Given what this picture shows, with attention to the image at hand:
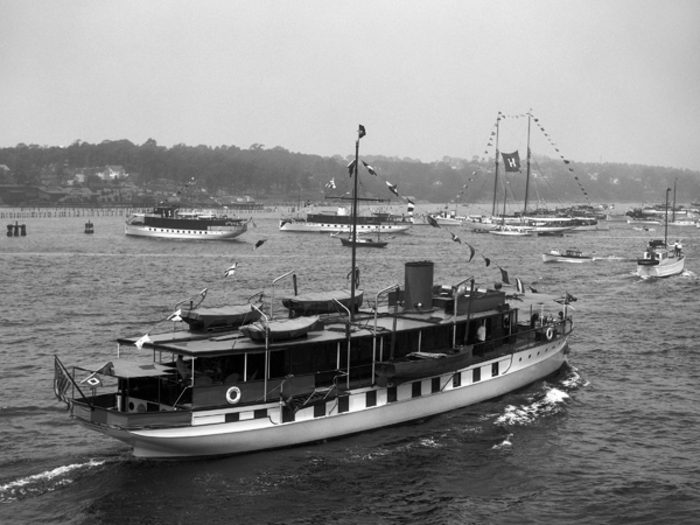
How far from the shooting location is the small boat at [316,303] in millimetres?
33656

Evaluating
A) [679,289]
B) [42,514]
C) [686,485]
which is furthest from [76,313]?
[679,289]

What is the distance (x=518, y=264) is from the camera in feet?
319

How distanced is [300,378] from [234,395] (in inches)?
99.8

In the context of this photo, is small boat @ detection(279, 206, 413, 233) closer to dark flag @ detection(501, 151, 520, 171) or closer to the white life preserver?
dark flag @ detection(501, 151, 520, 171)

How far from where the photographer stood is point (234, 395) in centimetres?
2744

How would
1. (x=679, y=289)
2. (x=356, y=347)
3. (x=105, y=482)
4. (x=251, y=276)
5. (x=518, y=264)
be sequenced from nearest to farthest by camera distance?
(x=105, y=482) < (x=356, y=347) < (x=679, y=289) < (x=251, y=276) < (x=518, y=264)

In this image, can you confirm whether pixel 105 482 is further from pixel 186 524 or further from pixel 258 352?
pixel 258 352

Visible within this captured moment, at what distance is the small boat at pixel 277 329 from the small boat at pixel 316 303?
3738mm

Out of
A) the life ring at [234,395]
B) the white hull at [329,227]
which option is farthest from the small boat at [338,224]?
the life ring at [234,395]

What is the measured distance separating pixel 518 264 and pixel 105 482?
75693 millimetres

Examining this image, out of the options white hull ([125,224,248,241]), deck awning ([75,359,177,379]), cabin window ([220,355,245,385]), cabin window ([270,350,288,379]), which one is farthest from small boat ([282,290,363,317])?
white hull ([125,224,248,241])

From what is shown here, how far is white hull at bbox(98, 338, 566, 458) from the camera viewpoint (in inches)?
1063

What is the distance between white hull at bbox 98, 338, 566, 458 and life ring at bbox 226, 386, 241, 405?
37cm

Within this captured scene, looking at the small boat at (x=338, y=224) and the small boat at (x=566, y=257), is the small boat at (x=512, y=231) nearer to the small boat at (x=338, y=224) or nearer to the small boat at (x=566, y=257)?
the small boat at (x=338, y=224)
